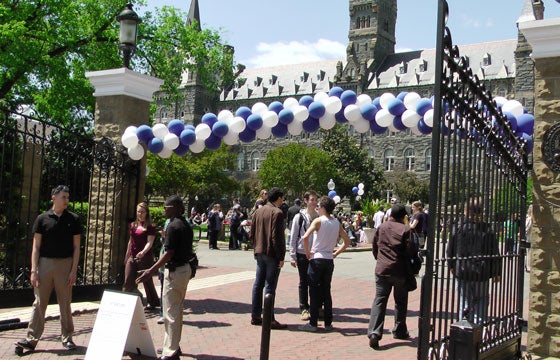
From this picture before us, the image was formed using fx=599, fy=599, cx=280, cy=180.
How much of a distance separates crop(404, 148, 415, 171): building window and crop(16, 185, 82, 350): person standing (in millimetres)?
77898

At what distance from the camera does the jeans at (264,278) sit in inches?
311

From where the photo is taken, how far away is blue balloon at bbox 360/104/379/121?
8.77 m

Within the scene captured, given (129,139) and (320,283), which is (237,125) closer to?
(129,139)

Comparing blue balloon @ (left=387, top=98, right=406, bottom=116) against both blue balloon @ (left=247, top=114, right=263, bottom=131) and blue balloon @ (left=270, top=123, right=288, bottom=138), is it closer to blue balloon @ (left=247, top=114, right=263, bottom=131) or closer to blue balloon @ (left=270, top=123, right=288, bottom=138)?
blue balloon @ (left=270, top=123, right=288, bottom=138)

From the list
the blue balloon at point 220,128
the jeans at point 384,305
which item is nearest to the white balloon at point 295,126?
the blue balloon at point 220,128

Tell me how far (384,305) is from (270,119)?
3575 mm

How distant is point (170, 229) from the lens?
6.33m

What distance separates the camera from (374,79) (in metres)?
89.7

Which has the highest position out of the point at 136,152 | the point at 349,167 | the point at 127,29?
the point at 349,167

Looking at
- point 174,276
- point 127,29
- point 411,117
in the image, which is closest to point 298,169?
point 127,29

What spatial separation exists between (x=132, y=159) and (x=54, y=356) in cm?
386

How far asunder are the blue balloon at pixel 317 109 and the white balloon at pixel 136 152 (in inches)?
107

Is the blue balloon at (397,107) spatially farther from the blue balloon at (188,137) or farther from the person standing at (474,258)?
the blue balloon at (188,137)

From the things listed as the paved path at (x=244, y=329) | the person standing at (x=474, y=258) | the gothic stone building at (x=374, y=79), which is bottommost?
the paved path at (x=244, y=329)
